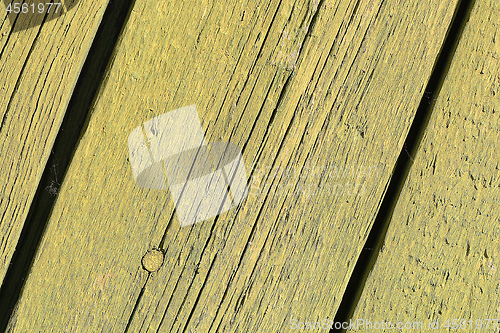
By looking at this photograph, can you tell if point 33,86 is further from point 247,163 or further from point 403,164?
point 403,164

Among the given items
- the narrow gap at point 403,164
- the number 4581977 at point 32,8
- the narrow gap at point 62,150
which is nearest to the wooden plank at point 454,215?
the narrow gap at point 403,164

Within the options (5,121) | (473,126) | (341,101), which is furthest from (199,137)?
(473,126)

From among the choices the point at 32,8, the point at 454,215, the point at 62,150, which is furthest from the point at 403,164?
the point at 32,8

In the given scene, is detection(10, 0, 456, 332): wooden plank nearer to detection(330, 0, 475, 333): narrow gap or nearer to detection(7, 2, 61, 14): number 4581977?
detection(330, 0, 475, 333): narrow gap

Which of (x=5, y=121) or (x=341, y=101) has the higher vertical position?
(x=5, y=121)

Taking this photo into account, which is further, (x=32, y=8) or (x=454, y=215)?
(x=454, y=215)

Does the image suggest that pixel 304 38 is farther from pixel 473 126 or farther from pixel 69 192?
pixel 69 192

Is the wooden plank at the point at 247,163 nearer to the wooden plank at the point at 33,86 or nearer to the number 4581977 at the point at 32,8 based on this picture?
the wooden plank at the point at 33,86
